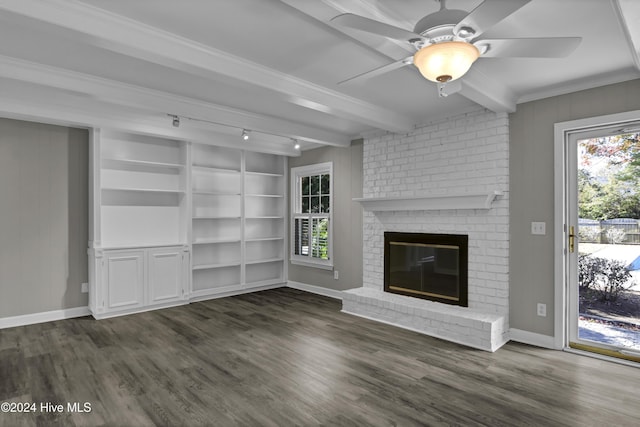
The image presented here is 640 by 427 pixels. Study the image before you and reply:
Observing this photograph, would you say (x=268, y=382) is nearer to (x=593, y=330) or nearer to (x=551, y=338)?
(x=551, y=338)

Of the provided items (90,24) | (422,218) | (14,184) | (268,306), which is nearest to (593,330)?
(422,218)

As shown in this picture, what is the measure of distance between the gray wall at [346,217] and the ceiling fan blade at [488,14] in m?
3.62

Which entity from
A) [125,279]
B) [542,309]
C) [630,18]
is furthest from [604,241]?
[125,279]

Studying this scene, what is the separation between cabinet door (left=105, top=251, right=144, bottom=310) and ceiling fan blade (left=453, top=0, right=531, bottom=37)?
4.50m

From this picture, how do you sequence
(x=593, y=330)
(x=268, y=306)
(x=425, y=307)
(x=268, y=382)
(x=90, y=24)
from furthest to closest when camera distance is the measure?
(x=268, y=306) < (x=425, y=307) < (x=593, y=330) < (x=268, y=382) < (x=90, y=24)

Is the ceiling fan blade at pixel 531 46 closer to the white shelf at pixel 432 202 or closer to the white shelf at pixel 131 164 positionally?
the white shelf at pixel 432 202

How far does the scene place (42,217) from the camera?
439cm

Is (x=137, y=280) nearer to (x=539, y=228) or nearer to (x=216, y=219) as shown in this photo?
(x=216, y=219)

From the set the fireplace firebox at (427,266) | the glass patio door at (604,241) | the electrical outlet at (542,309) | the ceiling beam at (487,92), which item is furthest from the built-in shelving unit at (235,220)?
the glass patio door at (604,241)

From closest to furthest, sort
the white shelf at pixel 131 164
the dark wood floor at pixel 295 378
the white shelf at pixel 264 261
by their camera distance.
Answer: the dark wood floor at pixel 295 378 → the white shelf at pixel 131 164 → the white shelf at pixel 264 261

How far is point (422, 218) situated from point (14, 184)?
4.83m

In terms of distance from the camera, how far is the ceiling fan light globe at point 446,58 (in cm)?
192

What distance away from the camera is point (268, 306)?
5.18 meters

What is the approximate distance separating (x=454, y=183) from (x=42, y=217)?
4930 mm
